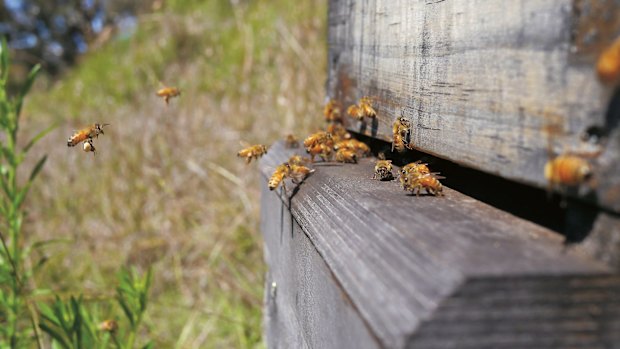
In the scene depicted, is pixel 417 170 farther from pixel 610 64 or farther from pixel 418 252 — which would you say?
pixel 610 64

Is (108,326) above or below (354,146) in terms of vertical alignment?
below

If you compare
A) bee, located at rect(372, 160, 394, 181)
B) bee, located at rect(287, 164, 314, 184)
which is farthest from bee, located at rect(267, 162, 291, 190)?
bee, located at rect(372, 160, 394, 181)

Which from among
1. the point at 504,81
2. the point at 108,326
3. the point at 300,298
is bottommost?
the point at 108,326

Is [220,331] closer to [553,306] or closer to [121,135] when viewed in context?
[121,135]

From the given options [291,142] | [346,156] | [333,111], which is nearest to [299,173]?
[346,156]

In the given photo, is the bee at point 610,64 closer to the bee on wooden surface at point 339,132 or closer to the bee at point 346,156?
the bee at point 346,156

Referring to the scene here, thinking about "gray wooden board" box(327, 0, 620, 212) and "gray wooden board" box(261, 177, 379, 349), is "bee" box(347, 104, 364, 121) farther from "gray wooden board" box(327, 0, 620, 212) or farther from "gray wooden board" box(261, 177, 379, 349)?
"gray wooden board" box(261, 177, 379, 349)

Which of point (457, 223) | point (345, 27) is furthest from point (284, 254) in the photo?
point (457, 223)
